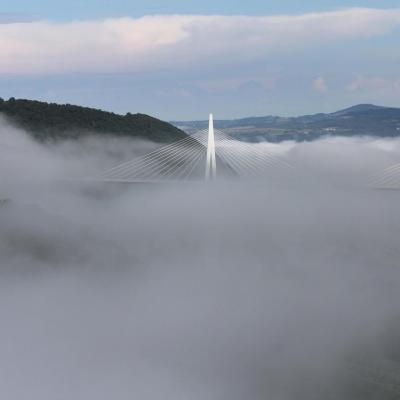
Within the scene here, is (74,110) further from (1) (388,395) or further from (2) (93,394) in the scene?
(1) (388,395)

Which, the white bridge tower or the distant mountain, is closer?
the white bridge tower

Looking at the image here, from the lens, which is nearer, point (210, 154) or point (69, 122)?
point (210, 154)

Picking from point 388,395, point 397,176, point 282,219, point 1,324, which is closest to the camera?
point 397,176

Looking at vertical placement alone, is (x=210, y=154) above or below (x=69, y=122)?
below

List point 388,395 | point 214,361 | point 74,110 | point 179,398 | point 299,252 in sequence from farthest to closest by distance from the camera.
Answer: point 299,252, point 74,110, point 214,361, point 179,398, point 388,395

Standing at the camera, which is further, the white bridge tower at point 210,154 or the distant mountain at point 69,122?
the distant mountain at point 69,122

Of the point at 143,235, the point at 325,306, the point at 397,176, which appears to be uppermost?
the point at 397,176

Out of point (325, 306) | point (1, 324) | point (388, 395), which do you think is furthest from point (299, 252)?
point (388, 395)

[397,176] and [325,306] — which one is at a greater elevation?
[397,176]
